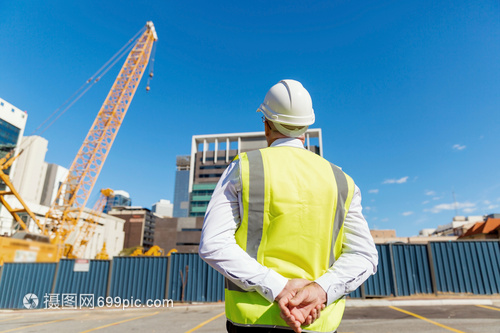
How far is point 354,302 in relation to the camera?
10617 millimetres

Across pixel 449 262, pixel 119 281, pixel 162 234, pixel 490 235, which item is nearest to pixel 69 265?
pixel 119 281

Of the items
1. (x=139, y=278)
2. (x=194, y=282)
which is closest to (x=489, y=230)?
(x=194, y=282)

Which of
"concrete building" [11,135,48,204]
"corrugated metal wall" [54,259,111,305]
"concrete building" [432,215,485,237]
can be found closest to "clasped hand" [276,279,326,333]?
"corrugated metal wall" [54,259,111,305]

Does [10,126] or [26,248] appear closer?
[26,248]

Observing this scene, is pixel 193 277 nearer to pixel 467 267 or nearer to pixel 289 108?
pixel 467 267

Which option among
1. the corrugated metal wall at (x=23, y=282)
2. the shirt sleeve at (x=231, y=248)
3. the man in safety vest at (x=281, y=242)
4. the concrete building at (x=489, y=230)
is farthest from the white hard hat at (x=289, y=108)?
the concrete building at (x=489, y=230)

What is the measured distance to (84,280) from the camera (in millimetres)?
13898

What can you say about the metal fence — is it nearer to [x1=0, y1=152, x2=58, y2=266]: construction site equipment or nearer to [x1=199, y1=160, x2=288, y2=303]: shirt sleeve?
[x1=0, y1=152, x2=58, y2=266]: construction site equipment

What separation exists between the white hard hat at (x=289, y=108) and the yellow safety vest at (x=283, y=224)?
9.1 inches

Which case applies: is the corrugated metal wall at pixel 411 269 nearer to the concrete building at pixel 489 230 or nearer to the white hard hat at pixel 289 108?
the white hard hat at pixel 289 108

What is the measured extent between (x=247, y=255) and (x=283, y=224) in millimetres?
184

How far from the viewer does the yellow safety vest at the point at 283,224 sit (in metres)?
1.11

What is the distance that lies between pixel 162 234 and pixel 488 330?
222 feet

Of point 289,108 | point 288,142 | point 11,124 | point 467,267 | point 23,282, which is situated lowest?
point 23,282
